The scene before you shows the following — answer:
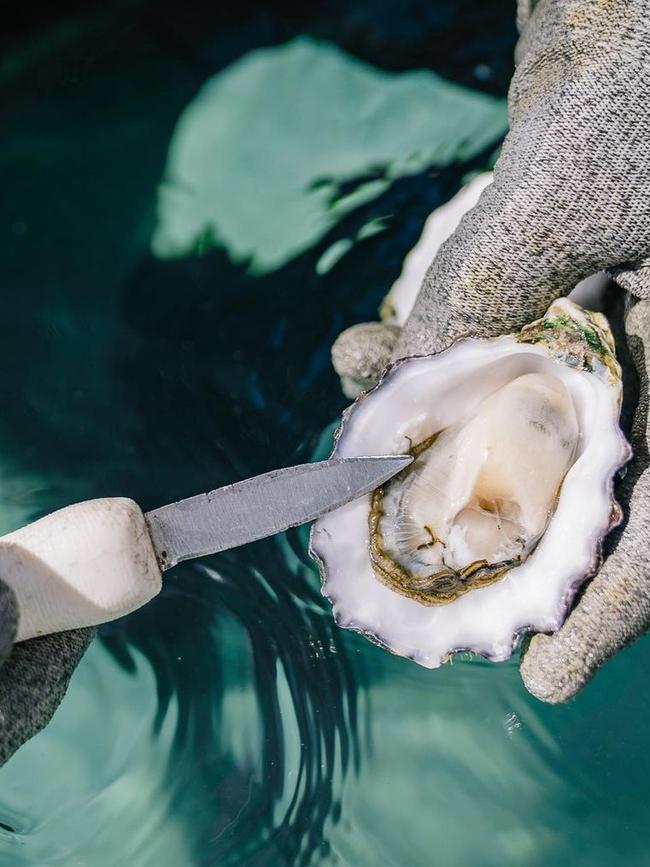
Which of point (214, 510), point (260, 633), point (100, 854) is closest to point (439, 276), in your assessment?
point (214, 510)

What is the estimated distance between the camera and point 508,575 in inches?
36.2

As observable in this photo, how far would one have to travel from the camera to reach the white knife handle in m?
0.70

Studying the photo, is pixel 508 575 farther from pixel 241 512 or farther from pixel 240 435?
pixel 240 435

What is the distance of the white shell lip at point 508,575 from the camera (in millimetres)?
849

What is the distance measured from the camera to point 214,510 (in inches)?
29.6

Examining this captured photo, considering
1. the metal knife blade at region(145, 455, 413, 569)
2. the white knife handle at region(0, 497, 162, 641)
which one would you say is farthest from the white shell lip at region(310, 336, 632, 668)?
the white knife handle at region(0, 497, 162, 641)

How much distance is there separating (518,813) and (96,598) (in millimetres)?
877

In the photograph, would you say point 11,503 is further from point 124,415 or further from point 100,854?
point 100,854

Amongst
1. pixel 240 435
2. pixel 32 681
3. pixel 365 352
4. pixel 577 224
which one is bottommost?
pixel 240 435

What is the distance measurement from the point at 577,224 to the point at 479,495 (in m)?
0.31

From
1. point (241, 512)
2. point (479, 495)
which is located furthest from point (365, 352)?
point (241, 512)

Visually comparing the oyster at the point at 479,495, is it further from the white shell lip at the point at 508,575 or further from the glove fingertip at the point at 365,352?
the glove fingertip at the point at 365,352

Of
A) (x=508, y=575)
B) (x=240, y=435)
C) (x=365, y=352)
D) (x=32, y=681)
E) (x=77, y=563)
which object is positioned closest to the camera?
(x=77, y=563)

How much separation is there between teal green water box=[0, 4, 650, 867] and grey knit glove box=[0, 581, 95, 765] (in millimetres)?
451
